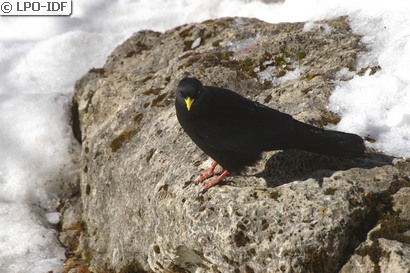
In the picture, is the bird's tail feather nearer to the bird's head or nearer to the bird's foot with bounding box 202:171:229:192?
the bird's foot with bounding box 202:171:229:192

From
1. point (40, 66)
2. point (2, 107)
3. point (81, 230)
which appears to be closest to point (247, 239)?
point (81, 230)

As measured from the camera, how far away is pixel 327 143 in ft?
18.2

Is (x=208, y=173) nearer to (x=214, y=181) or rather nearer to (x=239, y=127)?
(x=214, y=181)

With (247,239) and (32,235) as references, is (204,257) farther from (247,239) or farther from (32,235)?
(32,235)

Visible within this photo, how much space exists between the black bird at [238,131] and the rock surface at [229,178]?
0.80ft

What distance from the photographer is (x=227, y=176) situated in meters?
5.93

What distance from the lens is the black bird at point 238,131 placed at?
5570 millimetres

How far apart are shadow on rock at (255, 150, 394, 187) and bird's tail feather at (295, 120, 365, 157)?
0.52 feet

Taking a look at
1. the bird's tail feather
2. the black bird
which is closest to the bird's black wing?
the black bird

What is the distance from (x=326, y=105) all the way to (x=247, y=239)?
2.30 meters

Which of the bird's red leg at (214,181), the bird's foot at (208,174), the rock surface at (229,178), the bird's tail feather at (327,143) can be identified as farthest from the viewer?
the bird's foot at (208,174)

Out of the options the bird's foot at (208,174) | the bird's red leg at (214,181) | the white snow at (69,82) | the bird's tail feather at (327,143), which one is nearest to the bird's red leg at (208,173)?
the bird's foot at (208,174)

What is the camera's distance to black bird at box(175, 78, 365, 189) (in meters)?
5.57

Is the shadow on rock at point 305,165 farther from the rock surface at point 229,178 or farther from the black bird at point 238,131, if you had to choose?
the black bird at point 238,131
